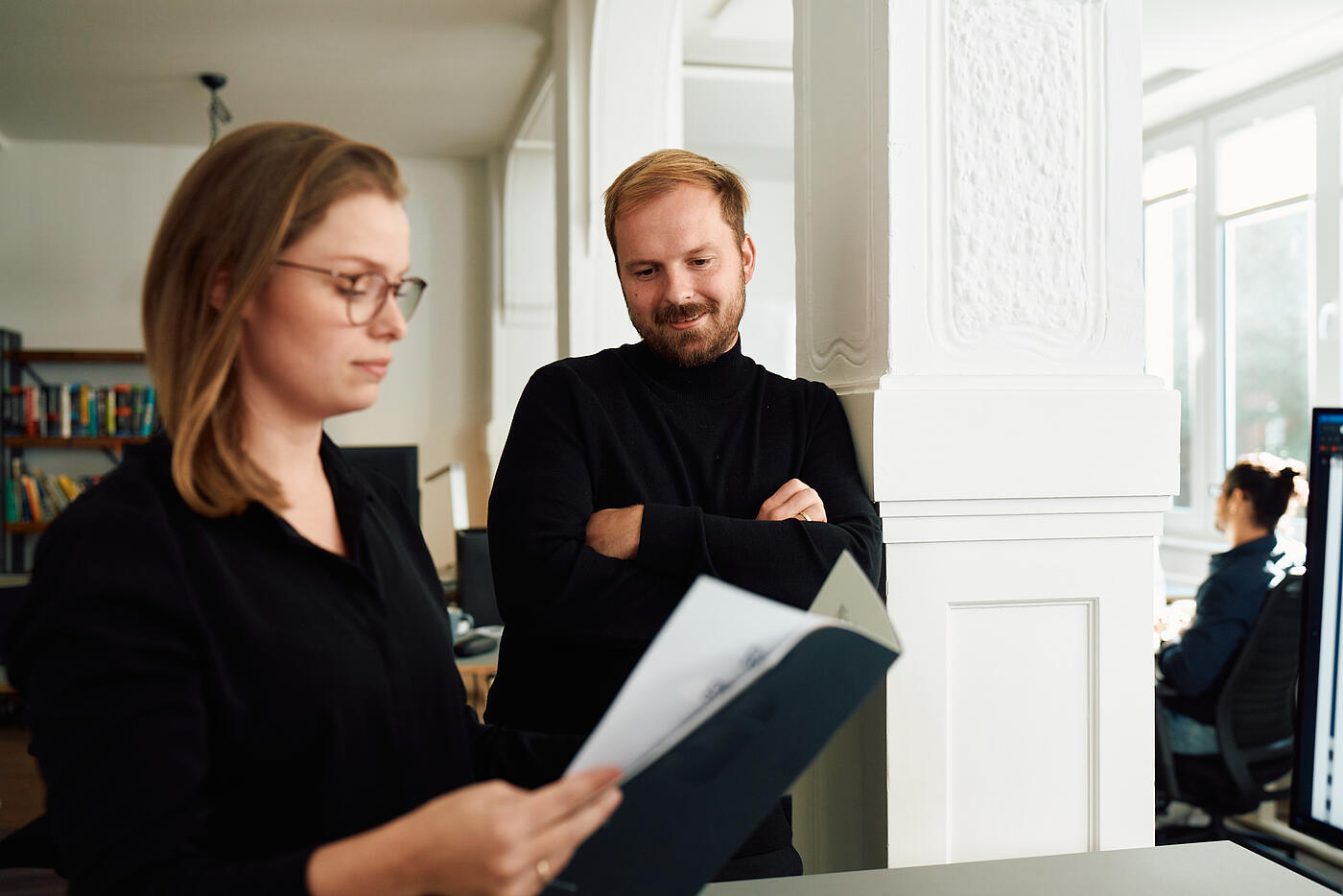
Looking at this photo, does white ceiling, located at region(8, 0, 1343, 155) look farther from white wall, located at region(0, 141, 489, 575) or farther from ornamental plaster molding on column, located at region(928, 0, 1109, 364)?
ornamental plaster molding on column, located at region(928, 0, 1109, 364)

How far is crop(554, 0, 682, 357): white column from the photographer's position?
429cm

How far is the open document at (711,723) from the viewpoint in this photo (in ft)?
2.15

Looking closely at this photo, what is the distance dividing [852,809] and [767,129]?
5.54 meters

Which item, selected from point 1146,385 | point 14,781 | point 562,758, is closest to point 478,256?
point 14,781

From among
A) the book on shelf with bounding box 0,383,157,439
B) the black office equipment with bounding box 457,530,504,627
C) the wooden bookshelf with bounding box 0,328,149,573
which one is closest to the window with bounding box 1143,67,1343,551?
the black office equipment with bounding box 457,530,504,627

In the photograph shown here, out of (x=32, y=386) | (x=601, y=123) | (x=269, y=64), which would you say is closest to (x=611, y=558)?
(x=601, y=123)

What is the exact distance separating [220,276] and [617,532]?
0.71m

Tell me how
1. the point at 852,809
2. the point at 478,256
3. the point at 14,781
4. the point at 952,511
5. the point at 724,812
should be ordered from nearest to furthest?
the point at 724,812
the point at 952,511
the point at 852,809
the point at 14,781
the point at 478,256

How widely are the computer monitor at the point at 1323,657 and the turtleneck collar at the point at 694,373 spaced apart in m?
0.77

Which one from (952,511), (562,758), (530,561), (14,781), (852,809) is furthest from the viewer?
(14,781)

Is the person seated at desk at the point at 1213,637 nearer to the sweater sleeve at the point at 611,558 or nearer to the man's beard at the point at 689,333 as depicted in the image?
the sweater sleeve at the point at 611,558

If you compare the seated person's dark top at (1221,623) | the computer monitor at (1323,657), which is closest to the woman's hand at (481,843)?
the computer monitor at (1323,657)

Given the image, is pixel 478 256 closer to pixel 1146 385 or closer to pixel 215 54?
pixel 215 54

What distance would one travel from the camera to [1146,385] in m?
1.66
